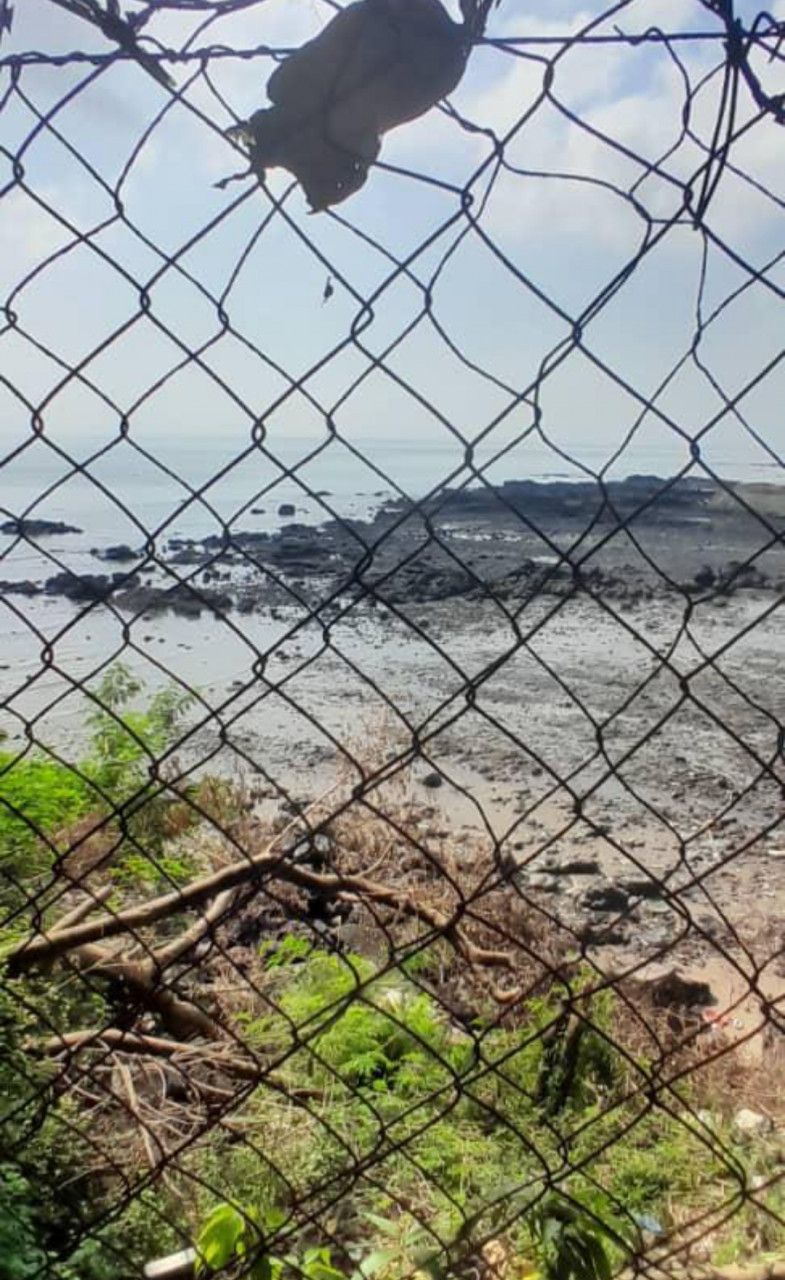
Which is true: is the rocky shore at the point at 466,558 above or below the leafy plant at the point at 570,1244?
above

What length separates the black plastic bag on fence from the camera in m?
0.72

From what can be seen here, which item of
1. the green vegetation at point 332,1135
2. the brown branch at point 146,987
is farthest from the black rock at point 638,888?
the brown branch at point 146,987

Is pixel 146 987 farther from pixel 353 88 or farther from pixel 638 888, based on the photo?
pixel 638 888

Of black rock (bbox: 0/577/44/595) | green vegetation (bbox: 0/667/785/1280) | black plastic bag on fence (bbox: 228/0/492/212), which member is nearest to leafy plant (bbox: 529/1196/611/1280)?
green vegetation (bbox: 0/667/785/1280)

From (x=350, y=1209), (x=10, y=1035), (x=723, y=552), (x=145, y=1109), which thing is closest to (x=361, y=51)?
(x=10, y=1035)

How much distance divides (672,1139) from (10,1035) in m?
1.14

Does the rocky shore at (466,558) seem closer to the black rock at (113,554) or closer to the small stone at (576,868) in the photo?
the black rock at (113,554)

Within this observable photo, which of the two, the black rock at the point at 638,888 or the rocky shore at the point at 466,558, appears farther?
the rocky shore at the point at 466,558

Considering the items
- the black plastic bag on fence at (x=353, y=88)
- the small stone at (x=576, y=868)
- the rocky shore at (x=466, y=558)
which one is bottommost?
the small stone at (x=576, y=868)

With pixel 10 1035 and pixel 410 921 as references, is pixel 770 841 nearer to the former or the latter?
pixel 410 921

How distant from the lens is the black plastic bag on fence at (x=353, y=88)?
→ 0.72 meters

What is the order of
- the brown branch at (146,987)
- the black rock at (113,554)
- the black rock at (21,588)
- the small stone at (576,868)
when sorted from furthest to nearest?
the black rock at (113,554), the black rock at (21,588), the small stone at (576,868), the brown branch at (146,987)

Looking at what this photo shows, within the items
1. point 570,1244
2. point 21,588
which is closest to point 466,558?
point 21,588

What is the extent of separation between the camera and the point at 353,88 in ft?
2.38
